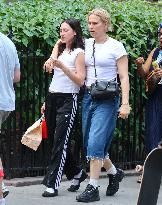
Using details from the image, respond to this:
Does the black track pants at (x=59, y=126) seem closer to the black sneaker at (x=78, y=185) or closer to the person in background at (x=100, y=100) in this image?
the person in background at (x=100, y=100)

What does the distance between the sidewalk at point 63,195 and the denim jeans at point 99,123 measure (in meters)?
0.53

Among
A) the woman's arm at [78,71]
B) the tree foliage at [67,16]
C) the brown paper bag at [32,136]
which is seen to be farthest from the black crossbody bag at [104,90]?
the tree foliage at [67,16]

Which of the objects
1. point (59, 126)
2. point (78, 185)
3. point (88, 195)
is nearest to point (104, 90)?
point (59, 126)

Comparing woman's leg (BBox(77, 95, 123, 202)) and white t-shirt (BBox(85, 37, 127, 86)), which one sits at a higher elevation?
white t-shirt (BBox(85, 37, 127, 86))

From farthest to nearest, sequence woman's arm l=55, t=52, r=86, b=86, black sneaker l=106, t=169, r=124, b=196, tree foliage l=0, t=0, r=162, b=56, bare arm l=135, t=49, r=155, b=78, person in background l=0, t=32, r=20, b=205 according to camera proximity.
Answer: bare arm l=135, t=49, r=155, b=78 → tree foliage l=0, t=0, r=162, b=56 → black sneaker l=106, t=169, r=124, b=196 → woman's arm l=55, t=52, r=86, b=86 → person in background l=0, t=32, r=20, b=205

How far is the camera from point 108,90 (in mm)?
7852

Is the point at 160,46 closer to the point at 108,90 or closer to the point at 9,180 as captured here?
the point at 108,90

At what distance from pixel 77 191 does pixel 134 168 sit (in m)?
1.80

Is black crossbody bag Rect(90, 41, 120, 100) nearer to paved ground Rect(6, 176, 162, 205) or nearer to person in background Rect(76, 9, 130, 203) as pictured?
person in background Rect(76, 9, 130, 203)

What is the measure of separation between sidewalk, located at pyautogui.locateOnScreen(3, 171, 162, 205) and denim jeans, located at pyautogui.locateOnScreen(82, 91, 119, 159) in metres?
Answer: 0.53

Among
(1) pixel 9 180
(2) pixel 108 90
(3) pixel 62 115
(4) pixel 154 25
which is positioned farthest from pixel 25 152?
(4) pixel 154 25

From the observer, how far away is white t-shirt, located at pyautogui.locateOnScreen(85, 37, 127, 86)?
791cm

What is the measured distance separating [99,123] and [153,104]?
4.64ft

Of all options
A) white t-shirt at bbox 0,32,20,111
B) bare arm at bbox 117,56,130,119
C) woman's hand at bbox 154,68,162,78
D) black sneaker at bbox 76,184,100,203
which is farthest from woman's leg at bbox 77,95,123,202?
white t-shirt at bbox 0,32,20,111
